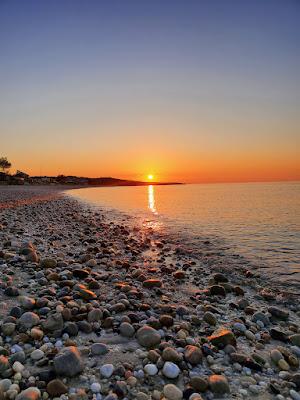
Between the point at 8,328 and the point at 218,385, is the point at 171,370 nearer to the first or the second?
the point at 218,385

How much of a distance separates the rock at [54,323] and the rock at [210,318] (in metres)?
2.36

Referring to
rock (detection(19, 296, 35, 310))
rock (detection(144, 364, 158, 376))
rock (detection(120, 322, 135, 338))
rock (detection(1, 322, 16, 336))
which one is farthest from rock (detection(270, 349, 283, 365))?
rock (detection(19, 296, 35, 310))

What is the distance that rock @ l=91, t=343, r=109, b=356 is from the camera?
3.66 metres

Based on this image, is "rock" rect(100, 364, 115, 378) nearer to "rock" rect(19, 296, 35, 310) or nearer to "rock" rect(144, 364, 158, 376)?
"rock" rect(144, 364, 158, 376)

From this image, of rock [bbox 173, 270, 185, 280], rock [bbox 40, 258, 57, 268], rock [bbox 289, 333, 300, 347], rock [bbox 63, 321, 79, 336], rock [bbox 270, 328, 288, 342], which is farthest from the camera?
rock [bbox 173, 270, 185, 280]

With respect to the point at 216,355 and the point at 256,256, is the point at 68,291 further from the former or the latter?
the point at 256,256

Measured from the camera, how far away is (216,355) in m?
3.88

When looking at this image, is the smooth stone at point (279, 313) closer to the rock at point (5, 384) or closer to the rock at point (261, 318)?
the rock at point (261, 318)

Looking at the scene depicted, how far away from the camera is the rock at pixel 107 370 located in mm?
3242

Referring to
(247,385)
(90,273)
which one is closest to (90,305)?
(90,273)

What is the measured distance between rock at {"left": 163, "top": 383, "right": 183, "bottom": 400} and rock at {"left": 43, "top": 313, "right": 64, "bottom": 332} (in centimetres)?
175

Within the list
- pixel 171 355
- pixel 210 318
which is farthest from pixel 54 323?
pixel 210 318

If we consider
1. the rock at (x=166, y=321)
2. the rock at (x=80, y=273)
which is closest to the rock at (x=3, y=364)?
the rock at (x=166, y=321)

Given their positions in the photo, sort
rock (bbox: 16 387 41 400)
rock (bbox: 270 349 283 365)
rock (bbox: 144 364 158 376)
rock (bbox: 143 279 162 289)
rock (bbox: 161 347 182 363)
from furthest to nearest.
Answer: rock (bbox: 143 279 162 289), rock (bbox: 270 349 283 365), rock (bbox: 161 347 182 363), rock (bbox: 144 364 158 376), rock (bbox: 16 387 41 400)
